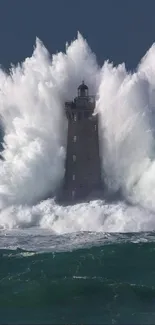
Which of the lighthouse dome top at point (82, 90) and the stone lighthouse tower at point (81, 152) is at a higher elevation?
the lighthouse dome top at point (82, 90)

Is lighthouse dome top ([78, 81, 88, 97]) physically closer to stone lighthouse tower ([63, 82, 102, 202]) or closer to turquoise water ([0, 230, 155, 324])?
stone lighthouse tower ([63, 82, 102, 202])

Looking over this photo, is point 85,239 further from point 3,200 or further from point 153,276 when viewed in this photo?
point 3,200

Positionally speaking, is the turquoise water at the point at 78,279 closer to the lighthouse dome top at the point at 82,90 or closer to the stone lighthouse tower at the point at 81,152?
the stone lighthouse tower at the point at 81,152

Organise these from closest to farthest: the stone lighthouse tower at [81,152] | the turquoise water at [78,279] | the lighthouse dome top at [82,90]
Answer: the turquoise water at [78,279] < the stone lighthouse tower at [81,152] < the lighthouse dome top at [82,90]

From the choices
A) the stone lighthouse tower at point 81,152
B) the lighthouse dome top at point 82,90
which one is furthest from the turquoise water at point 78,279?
the lighthouse dome top at point 82,90

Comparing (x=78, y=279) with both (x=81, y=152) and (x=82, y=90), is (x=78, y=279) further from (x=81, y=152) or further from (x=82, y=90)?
(x=82, y=90)

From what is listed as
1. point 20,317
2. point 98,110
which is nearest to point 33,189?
point 98,110

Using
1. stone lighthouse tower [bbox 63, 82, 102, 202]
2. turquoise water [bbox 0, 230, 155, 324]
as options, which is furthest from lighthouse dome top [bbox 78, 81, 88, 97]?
turquoise water [bbox 0, 230, 155, 324]
